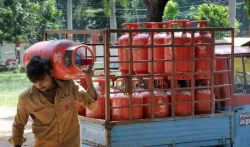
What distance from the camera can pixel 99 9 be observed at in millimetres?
41094

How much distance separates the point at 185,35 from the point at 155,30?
465 millimetres

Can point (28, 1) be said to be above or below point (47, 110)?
above

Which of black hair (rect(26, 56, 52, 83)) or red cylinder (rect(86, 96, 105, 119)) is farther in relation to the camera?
red cylinder (rect(86, 96, 105, 119))

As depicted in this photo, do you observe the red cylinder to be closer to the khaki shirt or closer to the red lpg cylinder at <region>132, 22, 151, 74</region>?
the red lpg cylinder at <region>132, 22, 151, 74</region>

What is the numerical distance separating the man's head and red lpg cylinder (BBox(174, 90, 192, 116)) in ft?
6.37

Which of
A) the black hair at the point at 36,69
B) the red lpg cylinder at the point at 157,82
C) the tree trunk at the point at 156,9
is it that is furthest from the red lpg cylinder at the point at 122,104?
the tree trunk at the point at 156,9

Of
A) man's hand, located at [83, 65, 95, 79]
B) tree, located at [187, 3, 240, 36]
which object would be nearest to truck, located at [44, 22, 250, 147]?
man's hand, located at [83, 65, 95, 79]

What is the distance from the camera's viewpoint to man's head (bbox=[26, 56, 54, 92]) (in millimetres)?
3576

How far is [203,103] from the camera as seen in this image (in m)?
5.43

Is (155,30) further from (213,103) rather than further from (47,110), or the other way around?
(47,110)

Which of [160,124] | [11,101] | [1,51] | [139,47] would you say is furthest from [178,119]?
[1,51]

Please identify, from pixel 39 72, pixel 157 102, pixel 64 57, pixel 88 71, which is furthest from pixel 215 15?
pixel 39 72

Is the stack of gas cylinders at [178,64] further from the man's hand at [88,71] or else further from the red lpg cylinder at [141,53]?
the man's hand at [88,71]

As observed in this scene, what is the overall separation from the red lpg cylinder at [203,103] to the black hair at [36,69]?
2247 millimetres
